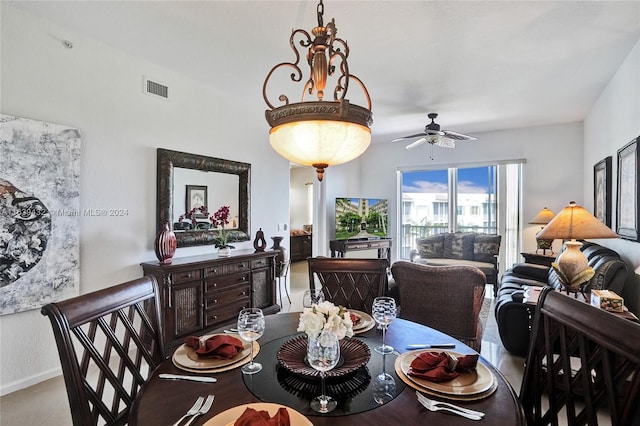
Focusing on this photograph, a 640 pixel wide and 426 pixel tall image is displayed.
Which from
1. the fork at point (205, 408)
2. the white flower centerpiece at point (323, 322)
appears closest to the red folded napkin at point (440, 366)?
the white flower centerpiece at point (323, 322)

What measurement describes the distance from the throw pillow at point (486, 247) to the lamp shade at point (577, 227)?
3345 millimetres

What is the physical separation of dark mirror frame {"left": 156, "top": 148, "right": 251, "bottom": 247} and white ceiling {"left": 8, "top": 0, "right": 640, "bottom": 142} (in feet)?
2.90

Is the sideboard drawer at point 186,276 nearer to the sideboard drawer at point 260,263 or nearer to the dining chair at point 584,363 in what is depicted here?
the sideboard drawer at point 260,263

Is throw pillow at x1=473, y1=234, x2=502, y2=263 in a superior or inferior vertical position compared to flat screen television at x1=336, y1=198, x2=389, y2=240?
inferior

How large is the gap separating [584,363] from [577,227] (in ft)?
5.66

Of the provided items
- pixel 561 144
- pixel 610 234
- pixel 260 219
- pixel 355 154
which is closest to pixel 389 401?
pixel 355 154

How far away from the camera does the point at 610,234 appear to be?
2256mm

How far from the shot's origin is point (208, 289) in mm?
3307

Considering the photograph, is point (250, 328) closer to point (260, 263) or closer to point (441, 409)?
point (441, 409)

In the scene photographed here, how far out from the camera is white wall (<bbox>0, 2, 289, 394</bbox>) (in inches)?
94.7

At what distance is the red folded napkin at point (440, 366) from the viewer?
3.62ft

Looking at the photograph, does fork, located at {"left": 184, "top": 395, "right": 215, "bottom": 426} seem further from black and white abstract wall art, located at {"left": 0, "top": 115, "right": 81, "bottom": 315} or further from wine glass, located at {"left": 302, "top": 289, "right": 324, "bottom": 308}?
black and white abstract wall art, located at {"left": 0, "top": 115, "right": 81, "bottom": 315}

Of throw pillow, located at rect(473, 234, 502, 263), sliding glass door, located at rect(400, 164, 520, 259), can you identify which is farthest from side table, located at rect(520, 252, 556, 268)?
sliding glass door, located at rect(400, 164, 520, 259)

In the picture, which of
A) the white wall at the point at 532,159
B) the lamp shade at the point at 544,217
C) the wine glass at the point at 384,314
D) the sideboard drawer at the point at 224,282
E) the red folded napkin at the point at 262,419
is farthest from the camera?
the white wall at the point at 532,159
